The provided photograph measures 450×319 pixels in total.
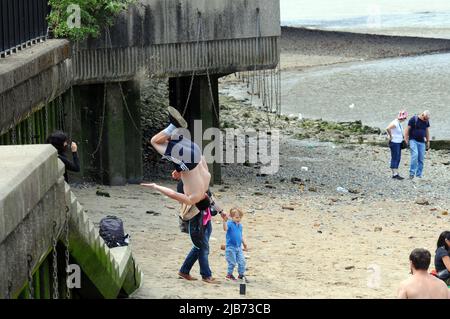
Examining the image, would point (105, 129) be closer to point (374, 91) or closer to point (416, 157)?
point (416, 157)

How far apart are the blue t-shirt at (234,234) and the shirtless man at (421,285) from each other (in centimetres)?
346

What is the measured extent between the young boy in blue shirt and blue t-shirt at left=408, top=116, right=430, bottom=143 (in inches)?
388

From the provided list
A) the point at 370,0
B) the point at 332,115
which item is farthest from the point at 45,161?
the point at 370,0

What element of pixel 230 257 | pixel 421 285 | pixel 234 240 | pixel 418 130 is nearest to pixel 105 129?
pixel 418 130

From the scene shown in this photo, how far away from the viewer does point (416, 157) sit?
22.0 m

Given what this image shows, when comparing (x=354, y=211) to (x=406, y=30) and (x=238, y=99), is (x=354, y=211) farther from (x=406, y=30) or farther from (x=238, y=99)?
(x=406, y=30)

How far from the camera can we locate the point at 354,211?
62.9 ft

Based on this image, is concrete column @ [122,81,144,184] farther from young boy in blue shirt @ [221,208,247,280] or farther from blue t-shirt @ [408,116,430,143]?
young boy in blue shirt @ [221,208,247,280]

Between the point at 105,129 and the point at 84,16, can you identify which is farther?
the point at 105,129

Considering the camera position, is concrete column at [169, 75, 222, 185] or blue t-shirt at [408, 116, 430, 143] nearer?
concrete column at [169, 75, 222, 185]

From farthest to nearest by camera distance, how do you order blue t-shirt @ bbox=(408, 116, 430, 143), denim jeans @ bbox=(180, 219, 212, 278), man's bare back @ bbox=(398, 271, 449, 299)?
1. blue t-shirt @ bbox=(408, 116, 430, 143)
2. denim jeans @ bbox=(180, 219, 212, 278)
3. man's bare back @ bbox=(398, 271, 449, 299)

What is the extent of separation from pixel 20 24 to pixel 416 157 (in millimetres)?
9555

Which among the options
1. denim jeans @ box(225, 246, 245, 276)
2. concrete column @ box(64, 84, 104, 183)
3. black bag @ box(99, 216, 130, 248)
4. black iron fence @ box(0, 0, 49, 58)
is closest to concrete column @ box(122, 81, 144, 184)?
concrete column @ box(64, 84, 104, 183)

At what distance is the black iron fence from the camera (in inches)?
527
